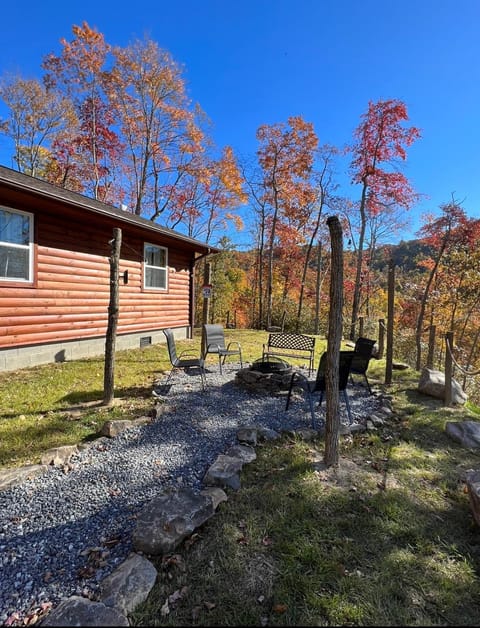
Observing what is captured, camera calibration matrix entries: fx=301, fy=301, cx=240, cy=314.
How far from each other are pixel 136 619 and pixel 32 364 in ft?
18.3

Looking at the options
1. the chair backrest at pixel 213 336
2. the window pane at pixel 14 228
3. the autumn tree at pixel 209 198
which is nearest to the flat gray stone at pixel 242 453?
the chair backrest at pixel 213 336

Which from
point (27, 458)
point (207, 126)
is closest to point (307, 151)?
point (207, 126)

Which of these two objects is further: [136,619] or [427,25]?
[427,25]

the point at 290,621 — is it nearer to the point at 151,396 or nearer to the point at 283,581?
the point at 283,581

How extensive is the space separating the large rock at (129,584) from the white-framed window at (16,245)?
5.45 meters

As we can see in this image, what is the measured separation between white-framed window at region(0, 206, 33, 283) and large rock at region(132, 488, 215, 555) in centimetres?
522

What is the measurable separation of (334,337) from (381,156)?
1201 cm

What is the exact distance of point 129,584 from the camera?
1.45 meters

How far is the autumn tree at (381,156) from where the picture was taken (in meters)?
11.2

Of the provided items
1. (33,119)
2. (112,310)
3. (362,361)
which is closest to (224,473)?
(112,310)

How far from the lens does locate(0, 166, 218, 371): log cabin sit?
5281mm

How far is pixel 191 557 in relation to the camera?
5.44 ft

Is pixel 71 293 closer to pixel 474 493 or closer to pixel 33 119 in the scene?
pixel 474 493

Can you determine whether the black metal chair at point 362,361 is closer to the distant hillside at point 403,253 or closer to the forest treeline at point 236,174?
the forest treeline at point 236,174
